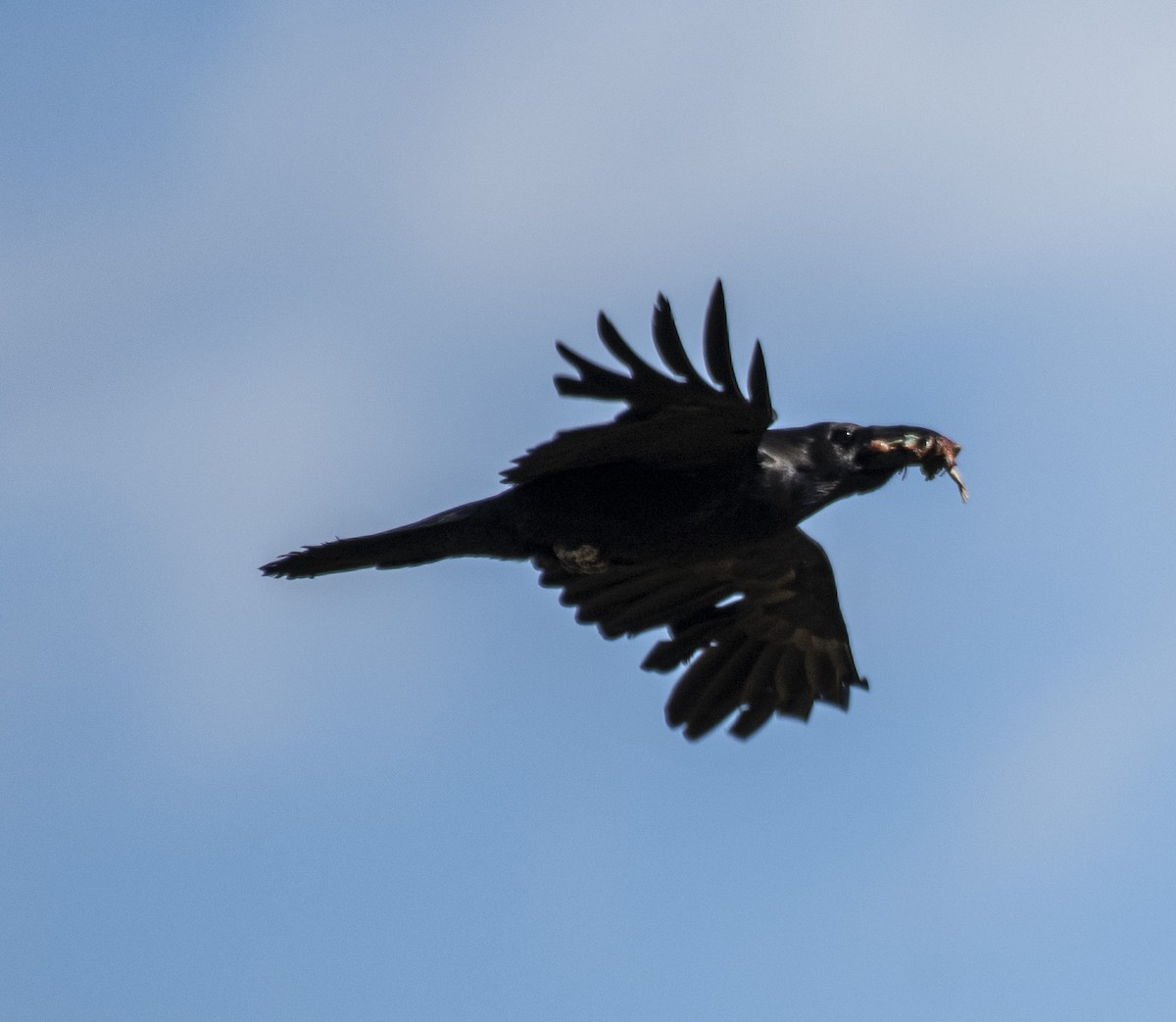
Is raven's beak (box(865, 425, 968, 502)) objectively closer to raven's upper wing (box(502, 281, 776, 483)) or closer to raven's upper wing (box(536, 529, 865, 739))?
raven's upper wing (box(502, 281, 776, 483))

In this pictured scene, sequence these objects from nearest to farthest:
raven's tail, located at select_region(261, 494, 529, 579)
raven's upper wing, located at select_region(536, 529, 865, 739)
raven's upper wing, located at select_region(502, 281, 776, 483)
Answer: raven's upper wing, located at select_region(502, 281, 776, 483), raven's tail, located at select_region(261, 494, 529, 579), raven's upper wing, located at select_region(536, 529, 865, 739)

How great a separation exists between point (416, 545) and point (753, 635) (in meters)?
2.66

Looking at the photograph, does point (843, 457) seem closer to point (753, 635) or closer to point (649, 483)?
point (649, 483)

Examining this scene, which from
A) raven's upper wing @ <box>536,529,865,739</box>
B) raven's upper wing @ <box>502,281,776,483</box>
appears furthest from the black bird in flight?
raven's upper wing @ <box>536,529,865,739</box>

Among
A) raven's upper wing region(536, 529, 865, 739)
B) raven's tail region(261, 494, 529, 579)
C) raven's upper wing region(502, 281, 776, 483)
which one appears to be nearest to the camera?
raven's upper wing region(502, 281, 776, 483)

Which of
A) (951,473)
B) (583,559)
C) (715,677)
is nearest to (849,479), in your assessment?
(951,473)

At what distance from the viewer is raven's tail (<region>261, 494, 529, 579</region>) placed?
8.42m

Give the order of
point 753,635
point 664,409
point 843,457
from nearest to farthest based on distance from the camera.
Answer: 1. point 664,409
2. point 843,457
3. point 753,635

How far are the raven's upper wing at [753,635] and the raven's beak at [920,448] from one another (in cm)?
143

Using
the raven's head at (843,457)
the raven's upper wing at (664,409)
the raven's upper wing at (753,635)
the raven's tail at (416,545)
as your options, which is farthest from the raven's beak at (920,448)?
the raven's tail at (416,545)

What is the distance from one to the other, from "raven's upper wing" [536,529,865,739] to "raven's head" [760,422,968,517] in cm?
146

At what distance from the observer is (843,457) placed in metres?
8.62

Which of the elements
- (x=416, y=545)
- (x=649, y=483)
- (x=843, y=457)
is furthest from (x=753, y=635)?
(x=416, y=545)

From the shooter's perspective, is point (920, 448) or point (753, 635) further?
point (753, 635)
